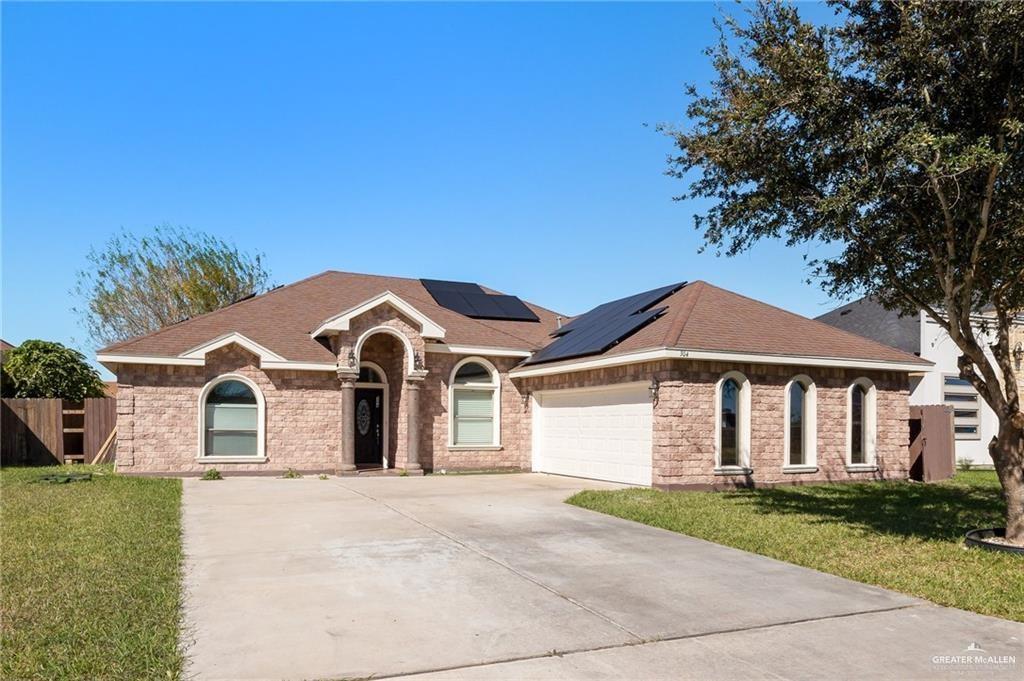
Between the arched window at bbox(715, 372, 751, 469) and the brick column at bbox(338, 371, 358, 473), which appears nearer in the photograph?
the arched window at bbox(715, 372, 751, 469)

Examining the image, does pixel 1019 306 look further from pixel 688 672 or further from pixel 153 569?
pixel 153 569

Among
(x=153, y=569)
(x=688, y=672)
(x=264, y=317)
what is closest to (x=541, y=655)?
(x=688, y=672)

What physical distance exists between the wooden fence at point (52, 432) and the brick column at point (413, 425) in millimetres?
8741

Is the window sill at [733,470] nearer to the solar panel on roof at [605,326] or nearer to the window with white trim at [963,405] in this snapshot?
the solar panel on roof at [605,326]

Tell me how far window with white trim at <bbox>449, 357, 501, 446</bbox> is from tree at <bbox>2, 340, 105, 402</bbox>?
14.6 meters

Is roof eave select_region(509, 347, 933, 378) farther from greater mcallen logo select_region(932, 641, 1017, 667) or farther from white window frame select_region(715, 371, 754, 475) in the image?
greater mcallen logo select_region(932, 641, 1017, 667)

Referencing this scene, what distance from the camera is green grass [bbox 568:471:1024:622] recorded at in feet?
26.2

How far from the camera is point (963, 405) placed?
26.2m

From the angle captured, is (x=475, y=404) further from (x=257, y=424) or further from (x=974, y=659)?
(x=974, y=659)

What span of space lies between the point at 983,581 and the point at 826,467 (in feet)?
33.5

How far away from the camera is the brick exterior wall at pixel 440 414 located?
53.4 ft

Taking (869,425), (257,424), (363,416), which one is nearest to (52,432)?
(257,424)

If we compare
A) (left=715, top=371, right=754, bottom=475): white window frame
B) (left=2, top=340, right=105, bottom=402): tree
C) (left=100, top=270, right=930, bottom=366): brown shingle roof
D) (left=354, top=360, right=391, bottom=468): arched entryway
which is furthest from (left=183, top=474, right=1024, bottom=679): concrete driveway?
(left=2, top=340, right=105, bottom=402): tree

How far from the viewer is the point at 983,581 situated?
803 cm
